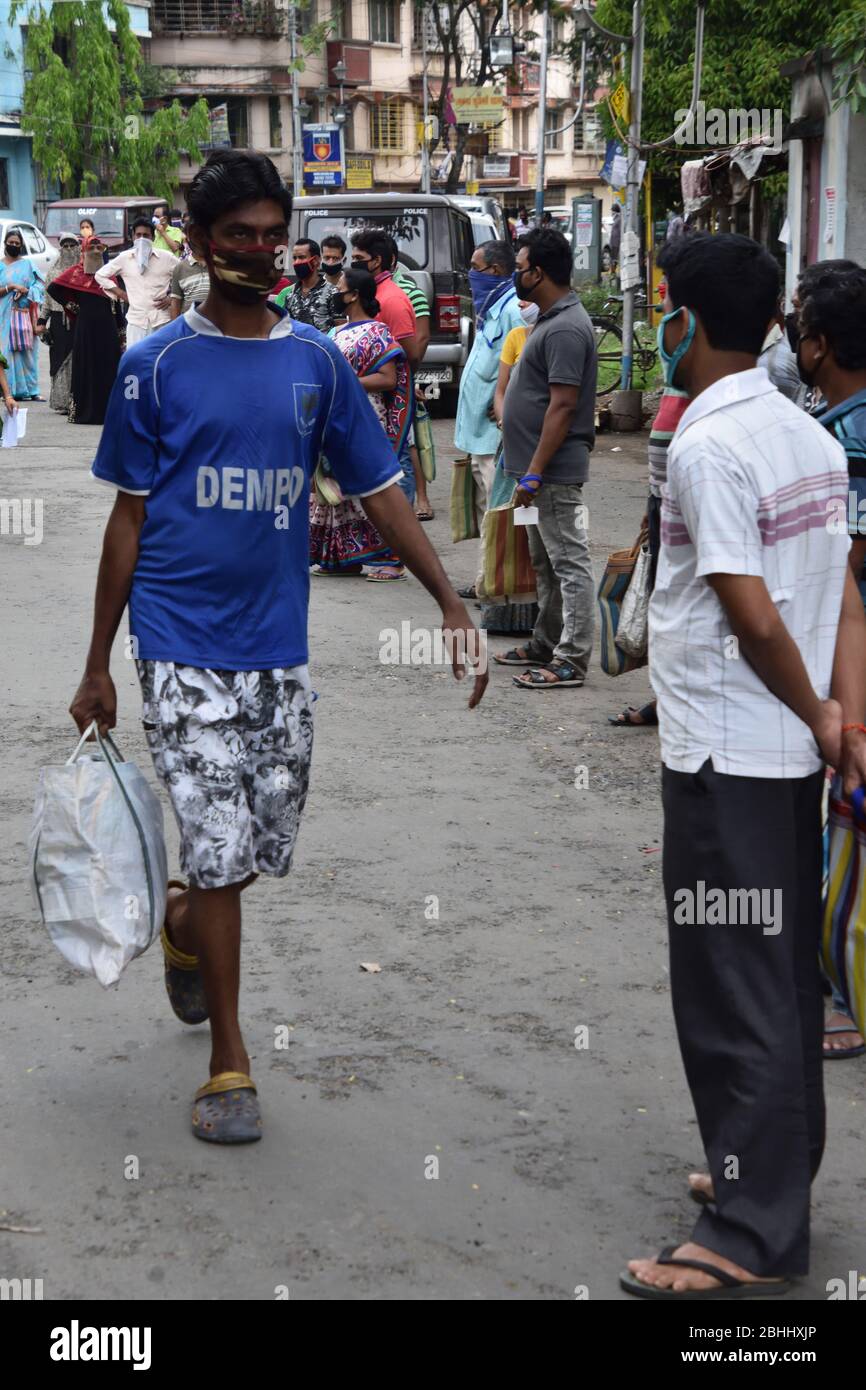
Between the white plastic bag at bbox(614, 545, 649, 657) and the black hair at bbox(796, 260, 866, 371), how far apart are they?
2.27 m

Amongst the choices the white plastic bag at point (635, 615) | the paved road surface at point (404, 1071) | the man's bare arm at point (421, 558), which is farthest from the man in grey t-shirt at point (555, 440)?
the man's bare arm at point (421, 558)

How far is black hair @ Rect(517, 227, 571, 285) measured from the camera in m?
7.44

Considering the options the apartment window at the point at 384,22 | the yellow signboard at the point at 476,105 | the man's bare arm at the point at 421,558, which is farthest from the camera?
the apartment window at the point at 384,22

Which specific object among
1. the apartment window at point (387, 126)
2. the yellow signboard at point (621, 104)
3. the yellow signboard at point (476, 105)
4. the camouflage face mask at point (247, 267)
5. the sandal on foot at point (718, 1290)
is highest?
the apartment window at point (387, 126)

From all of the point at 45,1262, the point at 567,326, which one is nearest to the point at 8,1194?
the point at 45,1262

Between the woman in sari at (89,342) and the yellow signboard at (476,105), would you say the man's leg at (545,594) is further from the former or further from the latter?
the yellow signboard at (476,105)

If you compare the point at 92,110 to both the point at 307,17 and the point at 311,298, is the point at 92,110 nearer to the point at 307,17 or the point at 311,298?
the point at 307,17

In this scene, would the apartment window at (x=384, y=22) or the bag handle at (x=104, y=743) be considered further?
the apartment window at (x=384, y=22)

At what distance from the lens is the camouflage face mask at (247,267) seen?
3482 mm

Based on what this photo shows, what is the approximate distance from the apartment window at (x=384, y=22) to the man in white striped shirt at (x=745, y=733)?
64.4 metres

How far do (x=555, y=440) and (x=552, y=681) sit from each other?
3.55ft

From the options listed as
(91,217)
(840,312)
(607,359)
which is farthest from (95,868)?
(91,217)

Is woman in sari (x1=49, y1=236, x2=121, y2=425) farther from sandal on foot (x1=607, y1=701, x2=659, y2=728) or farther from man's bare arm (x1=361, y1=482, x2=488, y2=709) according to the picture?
man's bare arm (x1=361, y1=482, x2=488, y2=709)
